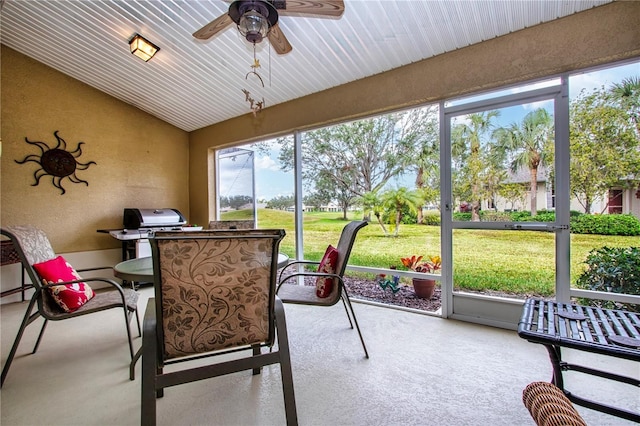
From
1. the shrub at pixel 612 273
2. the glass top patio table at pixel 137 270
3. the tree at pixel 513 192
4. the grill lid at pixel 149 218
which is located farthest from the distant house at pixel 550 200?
the grill lid at pixel 149 218

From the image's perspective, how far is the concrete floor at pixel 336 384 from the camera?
60.7 inches

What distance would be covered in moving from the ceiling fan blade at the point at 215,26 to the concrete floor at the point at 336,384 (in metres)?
2.27

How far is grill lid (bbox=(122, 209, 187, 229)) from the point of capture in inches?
166

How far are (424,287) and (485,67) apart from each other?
219 centimetres

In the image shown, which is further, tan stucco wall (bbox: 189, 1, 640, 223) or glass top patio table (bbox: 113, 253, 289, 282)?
tan stucco wall (bbox: 189, 1, 640, 223)

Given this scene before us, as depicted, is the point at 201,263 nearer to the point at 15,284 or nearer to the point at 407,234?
the point at 407,234

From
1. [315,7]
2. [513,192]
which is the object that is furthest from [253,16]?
[513,192]

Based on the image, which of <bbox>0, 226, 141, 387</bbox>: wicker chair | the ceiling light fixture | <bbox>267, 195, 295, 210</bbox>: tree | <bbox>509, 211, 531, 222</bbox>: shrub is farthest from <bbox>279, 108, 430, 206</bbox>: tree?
<bbox>0, 226, 141, 387</bbox>: wicker chair

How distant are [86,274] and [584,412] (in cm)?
535

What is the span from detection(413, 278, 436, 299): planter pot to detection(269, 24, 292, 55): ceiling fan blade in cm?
257

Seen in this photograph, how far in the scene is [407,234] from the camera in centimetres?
333

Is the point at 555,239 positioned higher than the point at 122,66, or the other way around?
the point at 122,66

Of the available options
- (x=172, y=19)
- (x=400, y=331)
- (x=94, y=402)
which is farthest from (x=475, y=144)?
(x=94, y=402)

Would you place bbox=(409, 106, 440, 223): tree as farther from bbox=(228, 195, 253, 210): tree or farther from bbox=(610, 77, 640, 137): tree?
bbox=(228, 195, 253, 210): tree
